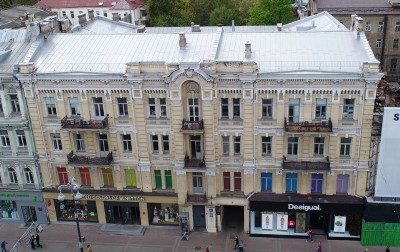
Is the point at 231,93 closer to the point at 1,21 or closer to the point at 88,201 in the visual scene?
the point at 88,201

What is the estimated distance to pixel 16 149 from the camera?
4975 cm

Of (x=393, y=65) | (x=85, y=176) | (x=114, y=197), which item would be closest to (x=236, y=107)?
(x=114, y=197)

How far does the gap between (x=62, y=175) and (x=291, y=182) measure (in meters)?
23.7

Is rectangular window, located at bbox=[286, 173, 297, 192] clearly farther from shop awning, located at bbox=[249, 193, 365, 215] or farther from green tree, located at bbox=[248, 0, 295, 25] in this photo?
green tree, located at bbox=[248, 0, 295, 25]

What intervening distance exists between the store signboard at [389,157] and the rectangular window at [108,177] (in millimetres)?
26142

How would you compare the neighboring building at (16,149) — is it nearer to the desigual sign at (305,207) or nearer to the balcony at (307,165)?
the balcony at (307,165)

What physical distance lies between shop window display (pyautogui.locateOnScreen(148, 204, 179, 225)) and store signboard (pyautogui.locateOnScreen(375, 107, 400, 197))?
20.2 m

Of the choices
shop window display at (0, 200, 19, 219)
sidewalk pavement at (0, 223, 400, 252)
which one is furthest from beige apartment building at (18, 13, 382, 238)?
shop window display at (0, 200, 19, 219)

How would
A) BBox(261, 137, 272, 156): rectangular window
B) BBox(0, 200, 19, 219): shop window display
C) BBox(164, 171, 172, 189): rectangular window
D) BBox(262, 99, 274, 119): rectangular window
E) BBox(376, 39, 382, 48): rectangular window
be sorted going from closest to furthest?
BBox(262, 99, 274, 119): rectangular window, BBox(261, 137, 272, 156): rectangular window, BBox(164, 171, 172, 189): rectangular window, BBox(0, 200, 19, 219): shop window display, BBox(376, 39, 382, 48): rectangular window

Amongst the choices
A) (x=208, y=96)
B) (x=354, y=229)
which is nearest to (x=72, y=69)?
(x=208, y=96)

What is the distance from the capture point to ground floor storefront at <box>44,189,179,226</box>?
4953 centimetres

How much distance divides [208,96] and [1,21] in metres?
66.9

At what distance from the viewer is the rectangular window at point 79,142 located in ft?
158

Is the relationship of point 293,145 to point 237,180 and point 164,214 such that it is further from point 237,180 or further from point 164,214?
point 164,214
